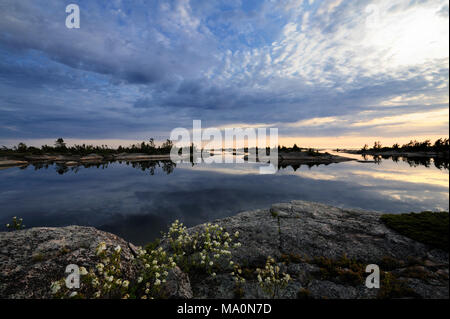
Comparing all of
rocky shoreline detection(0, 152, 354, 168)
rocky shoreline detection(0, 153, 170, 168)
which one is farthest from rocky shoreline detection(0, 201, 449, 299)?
rocky shoreline detection(0, 153, 170, 168)

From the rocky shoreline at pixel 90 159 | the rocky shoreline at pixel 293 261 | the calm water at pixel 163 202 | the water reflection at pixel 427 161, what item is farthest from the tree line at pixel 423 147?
the rocky shoreline at pixel 293 261

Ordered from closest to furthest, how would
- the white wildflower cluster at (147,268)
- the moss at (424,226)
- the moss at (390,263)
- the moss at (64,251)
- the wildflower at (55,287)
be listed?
the wildflower at (55,287) < the white wildflower cluster at (147,268) < the moss at (64,251) < the moss at (390,263) < the moss at (424,226)

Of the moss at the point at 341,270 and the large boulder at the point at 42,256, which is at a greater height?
the large boulder at the point at 42,256

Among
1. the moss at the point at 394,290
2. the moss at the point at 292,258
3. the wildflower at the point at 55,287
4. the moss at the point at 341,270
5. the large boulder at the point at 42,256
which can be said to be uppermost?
the wildflower at the point at 55,287

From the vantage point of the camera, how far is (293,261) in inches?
254

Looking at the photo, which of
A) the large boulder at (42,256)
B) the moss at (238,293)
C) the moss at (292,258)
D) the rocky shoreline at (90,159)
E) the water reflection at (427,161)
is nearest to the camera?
the large boulder at (42,256)

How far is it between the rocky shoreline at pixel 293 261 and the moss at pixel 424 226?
0.27 metres

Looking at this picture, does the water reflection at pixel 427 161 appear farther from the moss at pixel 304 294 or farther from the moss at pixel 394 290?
the moss at pixel 304 294

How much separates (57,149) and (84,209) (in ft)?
295

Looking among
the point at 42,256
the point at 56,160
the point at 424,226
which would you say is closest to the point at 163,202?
the point at 42,256

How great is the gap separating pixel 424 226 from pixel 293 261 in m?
6.71

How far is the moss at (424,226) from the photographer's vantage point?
21.4 ft
